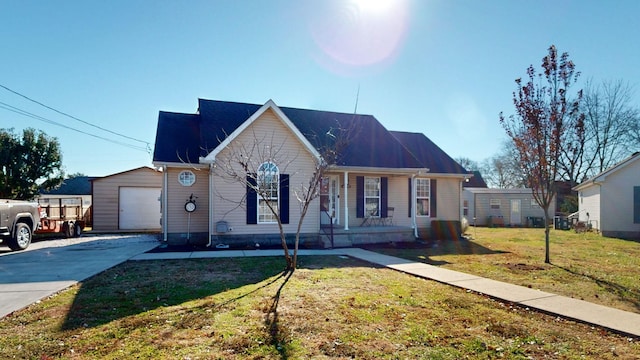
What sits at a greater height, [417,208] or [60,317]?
[417,208]

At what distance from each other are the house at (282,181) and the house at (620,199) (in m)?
8.09

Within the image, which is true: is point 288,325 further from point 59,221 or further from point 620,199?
point 620,199

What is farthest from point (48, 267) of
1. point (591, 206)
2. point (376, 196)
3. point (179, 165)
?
point (591, 206)

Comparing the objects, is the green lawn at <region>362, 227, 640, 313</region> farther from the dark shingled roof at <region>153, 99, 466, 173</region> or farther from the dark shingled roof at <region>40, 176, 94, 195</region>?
the dark shingled roof at <region>40, 176, 94, 195</region>

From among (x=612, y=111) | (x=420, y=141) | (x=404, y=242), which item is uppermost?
(x=612, y=111)

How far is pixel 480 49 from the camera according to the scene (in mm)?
12070

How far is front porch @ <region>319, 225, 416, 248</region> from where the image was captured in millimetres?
13180

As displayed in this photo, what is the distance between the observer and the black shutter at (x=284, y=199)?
13.1 m

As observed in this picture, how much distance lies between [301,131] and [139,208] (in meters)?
11.1

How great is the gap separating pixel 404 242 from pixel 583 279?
23.0ft

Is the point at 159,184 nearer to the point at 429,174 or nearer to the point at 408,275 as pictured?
the point at 429,174

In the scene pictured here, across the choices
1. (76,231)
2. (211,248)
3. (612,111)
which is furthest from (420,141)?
(612,111)

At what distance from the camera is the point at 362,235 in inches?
541

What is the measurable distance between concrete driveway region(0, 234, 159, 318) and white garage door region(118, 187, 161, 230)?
250 inches
